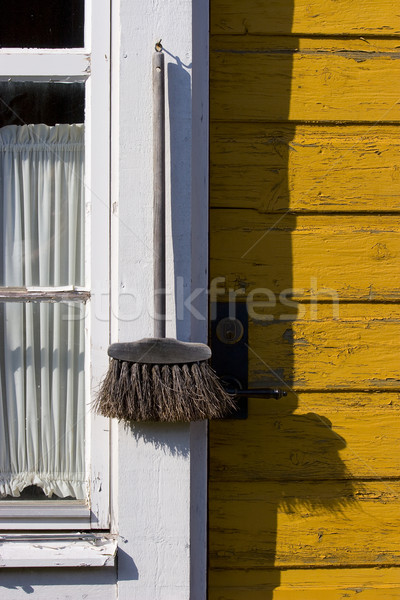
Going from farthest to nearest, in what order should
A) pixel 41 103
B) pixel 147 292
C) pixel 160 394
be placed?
pixel 41 103 → pixel 147 292 → pixel 160 394

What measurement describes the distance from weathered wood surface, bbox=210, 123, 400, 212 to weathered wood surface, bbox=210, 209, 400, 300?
1.5 inches

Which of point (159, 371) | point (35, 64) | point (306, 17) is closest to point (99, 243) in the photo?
point (159, 371)

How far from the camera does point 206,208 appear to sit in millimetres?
1436

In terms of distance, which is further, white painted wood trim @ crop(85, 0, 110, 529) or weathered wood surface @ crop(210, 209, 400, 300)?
weathered wood surface @ crop(210, 209, 400, 300)

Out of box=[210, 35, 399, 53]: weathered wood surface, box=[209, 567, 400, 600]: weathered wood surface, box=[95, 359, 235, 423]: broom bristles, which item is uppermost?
box=[210, 35, 399, 53]: weathered wood surface

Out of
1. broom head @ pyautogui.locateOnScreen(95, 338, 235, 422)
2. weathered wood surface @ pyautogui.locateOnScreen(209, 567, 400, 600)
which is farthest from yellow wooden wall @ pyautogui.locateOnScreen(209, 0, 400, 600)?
broom head @ pyautogui.locateOnScreen(95, 338, 235, 422)

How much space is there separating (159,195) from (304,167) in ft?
1.47

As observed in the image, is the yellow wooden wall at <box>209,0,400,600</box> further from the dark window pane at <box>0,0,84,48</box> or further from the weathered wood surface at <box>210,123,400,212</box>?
the dark window pane at <box>0,0,84,48</box>

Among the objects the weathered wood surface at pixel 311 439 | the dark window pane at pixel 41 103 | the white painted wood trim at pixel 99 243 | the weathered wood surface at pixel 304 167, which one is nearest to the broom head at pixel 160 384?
the white painted wood trim at pixel 99 243

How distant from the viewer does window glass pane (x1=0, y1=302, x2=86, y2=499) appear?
1409mm

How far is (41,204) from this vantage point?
1.44 m

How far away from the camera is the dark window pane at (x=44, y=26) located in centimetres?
143

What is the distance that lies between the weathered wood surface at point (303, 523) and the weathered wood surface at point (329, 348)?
0.26 meters

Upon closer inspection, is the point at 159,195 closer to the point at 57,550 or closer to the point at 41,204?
the point at 41,204
